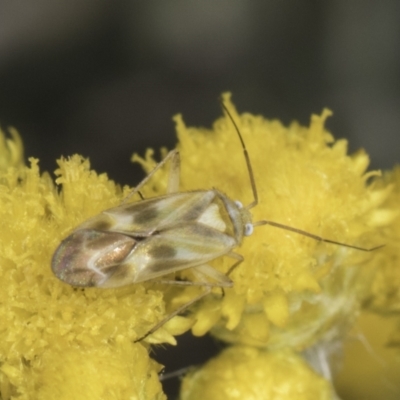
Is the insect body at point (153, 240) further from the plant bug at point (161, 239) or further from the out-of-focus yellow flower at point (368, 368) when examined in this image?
the out-of-focus yellow flower at point (368, 368)

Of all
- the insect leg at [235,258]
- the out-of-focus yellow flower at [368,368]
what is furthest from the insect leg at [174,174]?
the out-of-focus yellow flower at [368,368]

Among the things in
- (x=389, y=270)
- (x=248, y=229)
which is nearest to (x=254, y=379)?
(x=248, y=229)

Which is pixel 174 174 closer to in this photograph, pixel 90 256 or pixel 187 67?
pixel 90 256

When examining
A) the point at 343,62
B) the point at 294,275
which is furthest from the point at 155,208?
the point at 343,62

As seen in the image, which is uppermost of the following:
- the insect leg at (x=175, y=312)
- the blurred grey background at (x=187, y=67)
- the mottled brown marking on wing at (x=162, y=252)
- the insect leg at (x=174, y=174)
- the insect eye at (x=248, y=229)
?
the blurred grey background at (x=187, y=67)

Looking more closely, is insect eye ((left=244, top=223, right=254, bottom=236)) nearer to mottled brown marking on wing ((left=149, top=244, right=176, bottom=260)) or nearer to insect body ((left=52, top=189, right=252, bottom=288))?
insect body ((left=52, top=189, right=252, bottom=288))
